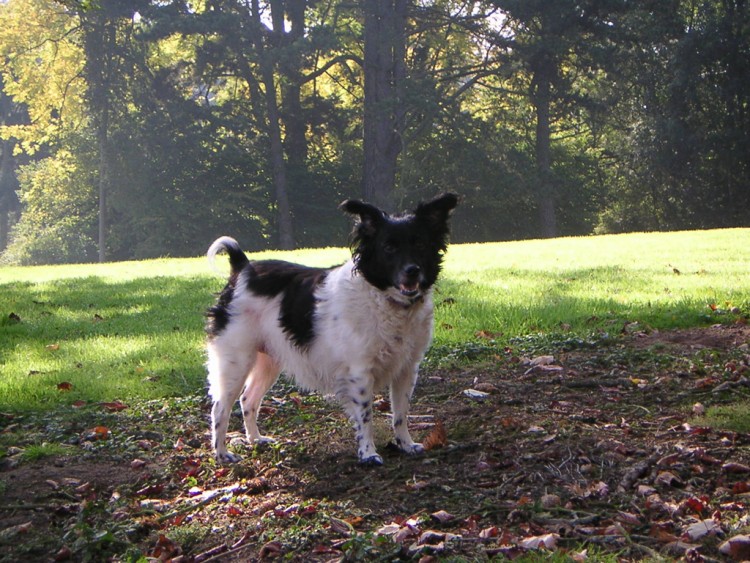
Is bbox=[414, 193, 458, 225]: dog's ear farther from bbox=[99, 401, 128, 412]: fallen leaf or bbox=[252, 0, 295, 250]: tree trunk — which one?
bbox=[252, 0, 295, 250]: tree trunk

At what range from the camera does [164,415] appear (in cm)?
686

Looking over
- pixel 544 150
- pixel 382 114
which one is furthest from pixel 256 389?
pixel 544 150

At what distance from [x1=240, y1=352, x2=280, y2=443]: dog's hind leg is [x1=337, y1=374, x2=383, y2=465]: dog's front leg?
937 millimetres

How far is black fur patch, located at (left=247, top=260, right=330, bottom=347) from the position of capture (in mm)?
5727

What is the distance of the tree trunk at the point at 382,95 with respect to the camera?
3653 centimetres

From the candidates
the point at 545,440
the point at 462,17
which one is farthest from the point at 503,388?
the point at 462,17

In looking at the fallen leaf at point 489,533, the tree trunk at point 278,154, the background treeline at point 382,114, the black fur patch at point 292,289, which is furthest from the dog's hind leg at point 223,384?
the tree trunk at point 278,154

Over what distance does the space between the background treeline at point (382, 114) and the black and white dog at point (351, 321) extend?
31008 millimetres

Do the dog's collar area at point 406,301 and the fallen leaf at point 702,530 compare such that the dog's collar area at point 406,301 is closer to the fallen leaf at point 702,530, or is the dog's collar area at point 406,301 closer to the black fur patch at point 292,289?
the black fur patch at point 292,289

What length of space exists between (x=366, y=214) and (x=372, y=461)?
162 centimetres

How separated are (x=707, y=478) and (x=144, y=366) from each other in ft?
18.8

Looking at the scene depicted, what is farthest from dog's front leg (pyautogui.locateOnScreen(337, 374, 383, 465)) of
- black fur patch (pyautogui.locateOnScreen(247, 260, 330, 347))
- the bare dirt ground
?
black fur patch (pyautogui.locateOnScreen(247, 260, 330, 347))

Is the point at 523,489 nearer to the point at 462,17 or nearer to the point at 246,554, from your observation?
the point at 246,554

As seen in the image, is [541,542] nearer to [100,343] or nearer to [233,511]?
[233,511]
